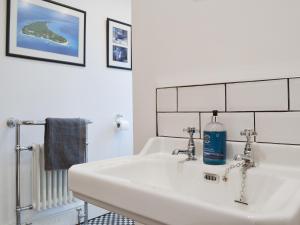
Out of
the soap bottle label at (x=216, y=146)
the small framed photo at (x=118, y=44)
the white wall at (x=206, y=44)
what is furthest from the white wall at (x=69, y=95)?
the soap bottle label at (x=216, y=146)

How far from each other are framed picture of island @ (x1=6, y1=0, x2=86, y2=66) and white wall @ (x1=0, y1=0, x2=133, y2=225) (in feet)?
0.14

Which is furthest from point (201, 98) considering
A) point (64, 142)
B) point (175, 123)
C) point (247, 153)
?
point (64, 142)

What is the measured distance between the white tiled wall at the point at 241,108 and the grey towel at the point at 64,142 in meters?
0.87

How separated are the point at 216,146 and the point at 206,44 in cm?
34

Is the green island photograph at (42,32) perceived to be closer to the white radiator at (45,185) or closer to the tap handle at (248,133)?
the white radiator at (45,185)

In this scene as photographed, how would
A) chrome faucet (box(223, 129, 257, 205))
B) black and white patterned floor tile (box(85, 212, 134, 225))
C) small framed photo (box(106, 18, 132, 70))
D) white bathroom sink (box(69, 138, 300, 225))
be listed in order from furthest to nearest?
Answer: small framed photo (box(106, 18, 132, 70)) → black and white patterned floor tile (box(85, 212, 134, 225)) → chrome faucet (box(223, 129, 257, 205)) → white bathroom sink (box(69, 138, 300, 225))

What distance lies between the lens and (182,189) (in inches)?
29.5

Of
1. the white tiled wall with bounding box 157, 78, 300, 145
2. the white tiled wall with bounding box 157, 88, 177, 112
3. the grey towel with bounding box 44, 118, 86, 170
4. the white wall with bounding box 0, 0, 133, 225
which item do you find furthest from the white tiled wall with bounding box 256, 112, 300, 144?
the white wall with bounding box 0, 0, 133, 225

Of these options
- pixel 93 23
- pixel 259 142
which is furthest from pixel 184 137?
pixel 93 23

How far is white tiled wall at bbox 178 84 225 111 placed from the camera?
0.80 meters

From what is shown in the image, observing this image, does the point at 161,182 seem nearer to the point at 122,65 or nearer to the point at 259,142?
the point at 259,142

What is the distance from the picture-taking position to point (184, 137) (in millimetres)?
893

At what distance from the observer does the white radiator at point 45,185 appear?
1.57 meters

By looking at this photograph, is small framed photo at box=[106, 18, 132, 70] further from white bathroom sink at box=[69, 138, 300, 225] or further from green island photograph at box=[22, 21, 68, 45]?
white bathroom sink at box=[69, 138, 300, 225]
